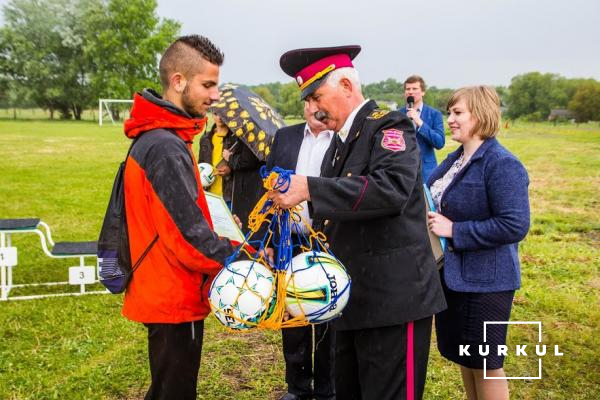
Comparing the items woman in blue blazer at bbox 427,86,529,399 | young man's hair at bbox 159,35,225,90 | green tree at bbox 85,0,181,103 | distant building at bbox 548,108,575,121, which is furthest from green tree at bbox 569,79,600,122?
young man's hair at bbox 159,35,225,90

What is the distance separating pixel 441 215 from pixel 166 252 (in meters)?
1.63

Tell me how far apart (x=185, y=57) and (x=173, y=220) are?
823 millimetres

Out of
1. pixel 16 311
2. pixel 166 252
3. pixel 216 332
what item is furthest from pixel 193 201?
pixel 16 311

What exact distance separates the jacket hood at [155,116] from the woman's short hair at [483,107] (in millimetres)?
1639

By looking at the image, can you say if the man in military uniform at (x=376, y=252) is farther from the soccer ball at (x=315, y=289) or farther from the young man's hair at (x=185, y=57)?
the young man's hair at (x=185, y=57)

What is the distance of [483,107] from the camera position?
10.9ft

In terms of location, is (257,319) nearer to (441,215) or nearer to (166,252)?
(166,252)

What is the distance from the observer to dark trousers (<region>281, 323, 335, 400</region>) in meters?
4.19

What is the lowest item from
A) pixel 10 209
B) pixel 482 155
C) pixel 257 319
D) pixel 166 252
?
pixel 10 209

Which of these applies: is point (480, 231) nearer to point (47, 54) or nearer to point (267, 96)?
point (267, 96)

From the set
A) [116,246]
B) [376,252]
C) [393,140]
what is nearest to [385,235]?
[376,252]

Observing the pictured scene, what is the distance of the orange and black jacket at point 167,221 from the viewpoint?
102 inches

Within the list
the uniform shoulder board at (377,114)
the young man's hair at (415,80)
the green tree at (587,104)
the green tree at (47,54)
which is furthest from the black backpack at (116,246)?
the green tree at (587,104)

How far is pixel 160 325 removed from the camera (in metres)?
2.78
